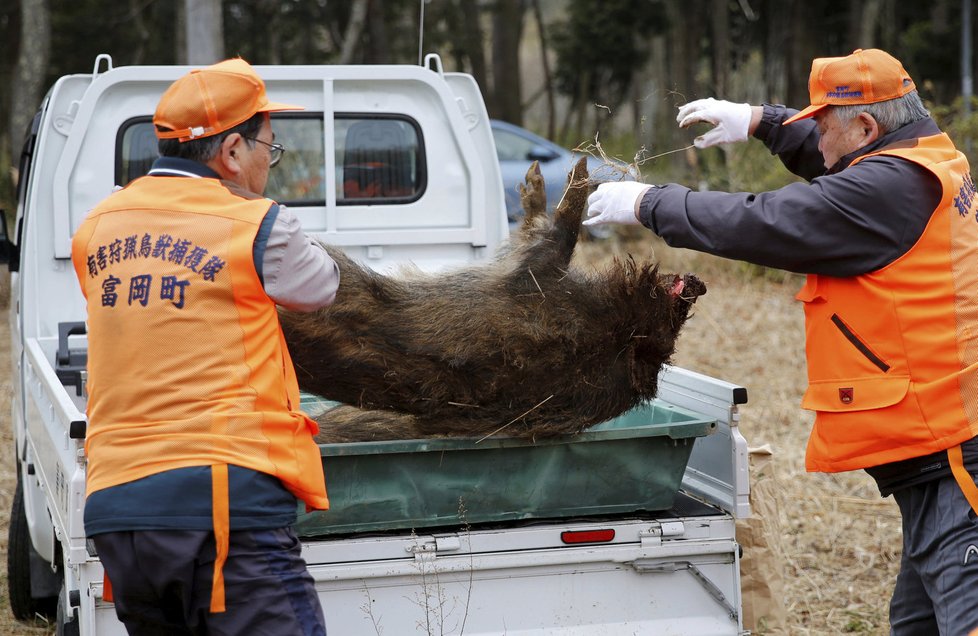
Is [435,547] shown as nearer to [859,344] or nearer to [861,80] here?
[859,344]

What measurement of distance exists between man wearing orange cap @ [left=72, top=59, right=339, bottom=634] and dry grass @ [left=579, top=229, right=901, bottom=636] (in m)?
1.57

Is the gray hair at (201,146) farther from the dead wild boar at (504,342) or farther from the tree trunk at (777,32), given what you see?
the tree trunk at (777,32)

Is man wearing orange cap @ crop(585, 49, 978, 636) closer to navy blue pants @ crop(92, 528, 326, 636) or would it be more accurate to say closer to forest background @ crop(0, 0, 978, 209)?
navy blue pants @ crop(92, 528, 326, 636)

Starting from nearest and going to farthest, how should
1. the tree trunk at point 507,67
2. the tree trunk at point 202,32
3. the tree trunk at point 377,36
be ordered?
the tree trunk at point 202,32 → the tree trunk at point 377,36 → the tree trunk at point 507,67

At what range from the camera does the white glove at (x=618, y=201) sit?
346 cm

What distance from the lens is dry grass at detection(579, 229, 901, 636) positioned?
17.9 feet

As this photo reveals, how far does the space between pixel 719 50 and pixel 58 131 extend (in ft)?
56.2

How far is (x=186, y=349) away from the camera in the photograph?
2682 millimetres

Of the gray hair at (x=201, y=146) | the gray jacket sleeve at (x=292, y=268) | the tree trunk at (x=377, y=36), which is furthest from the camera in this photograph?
the tree trunk at (x=377, y=36)

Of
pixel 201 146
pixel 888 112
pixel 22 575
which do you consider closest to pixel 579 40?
pixel 22 575

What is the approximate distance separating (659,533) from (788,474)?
388 cm

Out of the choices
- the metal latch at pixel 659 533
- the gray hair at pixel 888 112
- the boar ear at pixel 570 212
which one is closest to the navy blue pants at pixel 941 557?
the metal latch at pixel 659 533

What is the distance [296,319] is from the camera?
3578mm

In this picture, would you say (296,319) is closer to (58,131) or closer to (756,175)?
(58,131)
